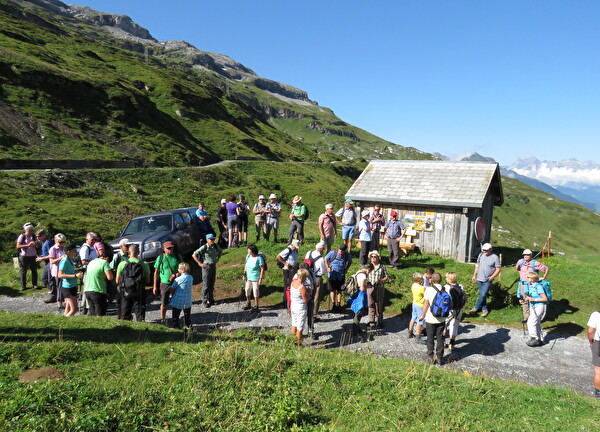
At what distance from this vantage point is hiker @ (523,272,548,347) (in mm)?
9930

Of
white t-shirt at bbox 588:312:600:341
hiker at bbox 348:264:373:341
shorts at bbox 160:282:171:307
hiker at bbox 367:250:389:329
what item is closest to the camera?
white t-shirt at bbox 588:312:600:341

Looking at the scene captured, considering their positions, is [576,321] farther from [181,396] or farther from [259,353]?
[181,396]

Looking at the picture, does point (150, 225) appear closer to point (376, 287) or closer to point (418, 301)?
point (376, 287)

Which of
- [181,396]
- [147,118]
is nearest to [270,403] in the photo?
[181,396]

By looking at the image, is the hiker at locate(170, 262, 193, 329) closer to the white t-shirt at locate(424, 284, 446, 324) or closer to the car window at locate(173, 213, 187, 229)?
the car window at locate(173, 213, 187, 229)

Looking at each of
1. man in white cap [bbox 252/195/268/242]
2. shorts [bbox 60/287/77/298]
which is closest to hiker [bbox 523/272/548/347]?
man in white cap [bbox 252/195/268/242]

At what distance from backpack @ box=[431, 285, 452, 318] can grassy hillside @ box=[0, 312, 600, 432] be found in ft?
4.03

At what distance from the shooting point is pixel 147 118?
56.2 m

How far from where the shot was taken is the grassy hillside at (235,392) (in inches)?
194

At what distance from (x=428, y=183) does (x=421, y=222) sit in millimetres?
2173

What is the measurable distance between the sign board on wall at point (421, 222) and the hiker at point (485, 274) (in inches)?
226

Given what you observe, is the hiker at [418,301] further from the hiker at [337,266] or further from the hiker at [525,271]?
the hiker at [525,271]

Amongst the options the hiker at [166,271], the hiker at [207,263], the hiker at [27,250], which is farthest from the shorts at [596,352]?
the hiker at [27,250]

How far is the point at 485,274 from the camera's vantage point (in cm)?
1185
